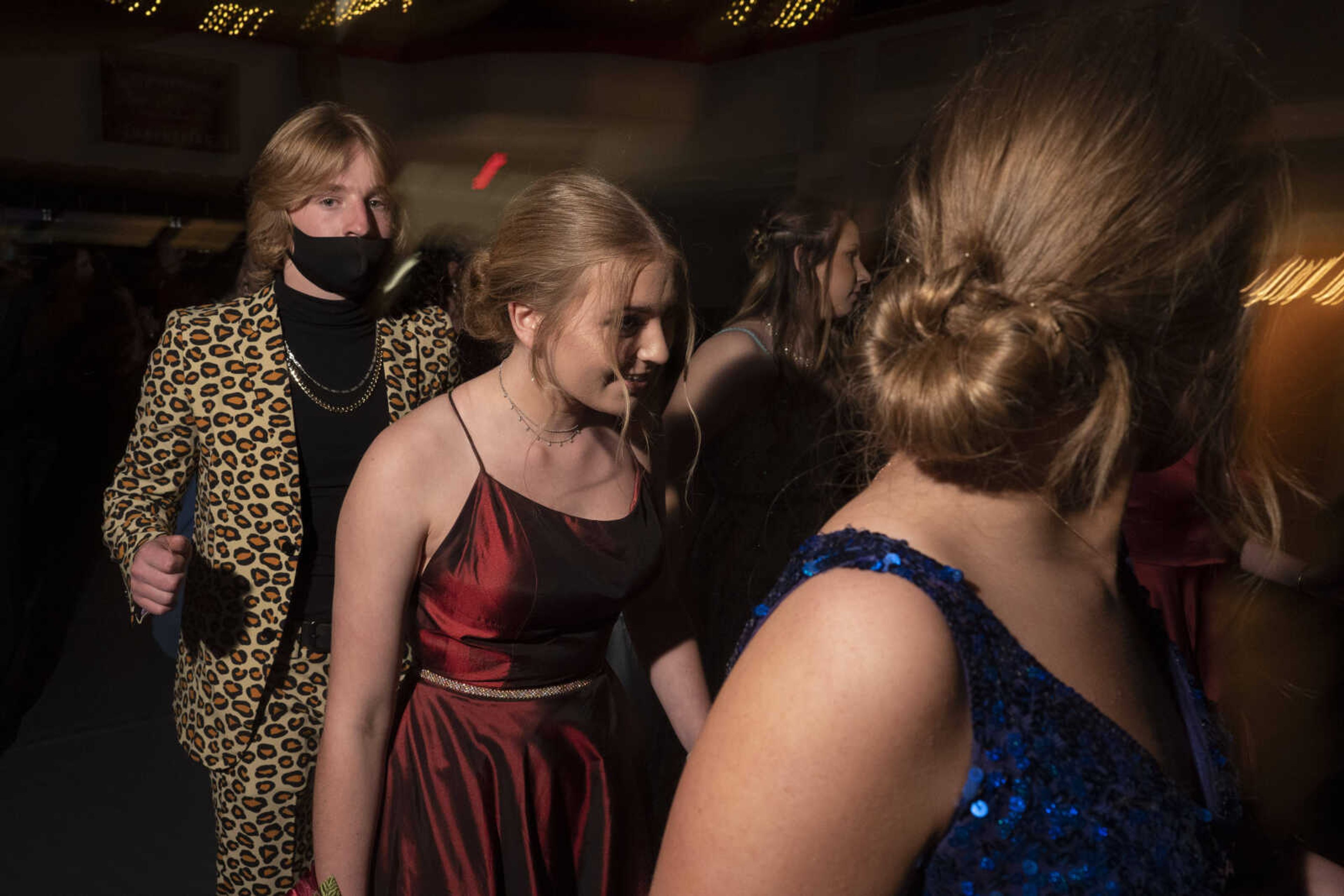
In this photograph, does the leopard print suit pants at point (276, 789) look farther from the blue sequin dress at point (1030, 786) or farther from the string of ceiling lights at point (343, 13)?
the string of ceiling lights at point (343, 13)

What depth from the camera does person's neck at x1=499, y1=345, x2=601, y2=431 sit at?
4.14 feet

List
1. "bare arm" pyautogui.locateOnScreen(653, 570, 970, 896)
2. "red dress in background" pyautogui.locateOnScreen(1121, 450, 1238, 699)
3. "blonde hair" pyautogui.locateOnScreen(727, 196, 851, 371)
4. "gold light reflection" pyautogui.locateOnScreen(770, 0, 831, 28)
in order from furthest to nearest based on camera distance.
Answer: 1. "gold light reflection" pyautogui.locateOnScreen(770, 0, 831, 28)
2. "blonde hair" pyautogui.locateOnScreen(727, 196, 851, 371)
3. "red dress in background" pyautogui.locateOnScreen(1121, 450, 1238, 699)
4. "bare arm" pyautogui.locateOnScreen(653, 570, 970, 896)

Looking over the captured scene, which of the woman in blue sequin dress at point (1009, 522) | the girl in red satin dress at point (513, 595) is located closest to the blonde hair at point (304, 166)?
the girl in red satin dress at point (513, 595)

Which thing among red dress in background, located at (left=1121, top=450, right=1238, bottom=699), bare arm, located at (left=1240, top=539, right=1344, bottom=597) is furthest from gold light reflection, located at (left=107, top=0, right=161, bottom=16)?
bare arm, located at (left=1240, top=539, right=1344, bottom=597)

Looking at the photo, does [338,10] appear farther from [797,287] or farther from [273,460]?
[273,460]

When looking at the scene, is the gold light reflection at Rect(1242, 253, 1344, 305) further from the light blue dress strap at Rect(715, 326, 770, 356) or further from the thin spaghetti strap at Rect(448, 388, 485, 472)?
the light blue dress strap at Rect(715, 326, 770, 356)

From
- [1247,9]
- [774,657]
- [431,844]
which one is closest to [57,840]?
[431,844]

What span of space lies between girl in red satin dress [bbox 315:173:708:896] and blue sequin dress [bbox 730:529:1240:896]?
62 cm

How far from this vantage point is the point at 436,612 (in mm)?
1189

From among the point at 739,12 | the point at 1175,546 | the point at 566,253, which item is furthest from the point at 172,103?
the point at 1175,546

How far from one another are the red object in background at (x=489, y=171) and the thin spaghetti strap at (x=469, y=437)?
2025 millimetres

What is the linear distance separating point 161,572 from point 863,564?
109 centimetres

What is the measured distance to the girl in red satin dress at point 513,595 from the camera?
1120 millimetres

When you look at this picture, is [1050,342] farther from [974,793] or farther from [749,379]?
[749,379]
